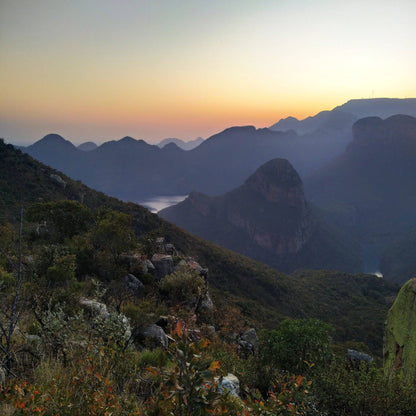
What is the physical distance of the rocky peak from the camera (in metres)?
162

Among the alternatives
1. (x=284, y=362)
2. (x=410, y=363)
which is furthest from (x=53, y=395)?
(x=410, y=363)

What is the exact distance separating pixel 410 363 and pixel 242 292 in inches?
1182

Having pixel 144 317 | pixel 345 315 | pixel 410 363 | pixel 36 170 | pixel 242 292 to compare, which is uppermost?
pixel 36 170

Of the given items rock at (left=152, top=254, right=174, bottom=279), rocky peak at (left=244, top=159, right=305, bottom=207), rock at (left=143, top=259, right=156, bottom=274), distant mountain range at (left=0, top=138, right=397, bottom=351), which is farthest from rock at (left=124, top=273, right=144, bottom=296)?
rocky peak at (left=244, top=159, right=305, bottom=207)

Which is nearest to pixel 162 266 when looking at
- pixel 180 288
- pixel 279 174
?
pixel 180 288

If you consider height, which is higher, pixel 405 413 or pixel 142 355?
pixel 142 355

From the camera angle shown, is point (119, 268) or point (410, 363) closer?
point (410, 363)

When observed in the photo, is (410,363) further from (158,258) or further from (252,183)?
(252,183)

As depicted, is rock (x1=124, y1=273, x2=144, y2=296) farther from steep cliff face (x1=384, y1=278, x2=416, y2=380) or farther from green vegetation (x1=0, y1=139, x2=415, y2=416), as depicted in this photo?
steep cliff face (x1=384, y1=278, x2=416, y2=380)

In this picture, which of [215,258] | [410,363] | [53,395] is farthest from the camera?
[215,258]

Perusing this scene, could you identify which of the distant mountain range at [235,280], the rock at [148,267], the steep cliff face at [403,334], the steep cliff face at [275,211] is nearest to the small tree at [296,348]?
the steep cliff face at [403,334]

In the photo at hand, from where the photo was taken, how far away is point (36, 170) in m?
33.7

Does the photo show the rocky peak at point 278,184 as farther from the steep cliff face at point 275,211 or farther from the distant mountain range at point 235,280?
the distant mountain range at point 235,280

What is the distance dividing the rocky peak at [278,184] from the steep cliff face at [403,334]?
6267 inches
